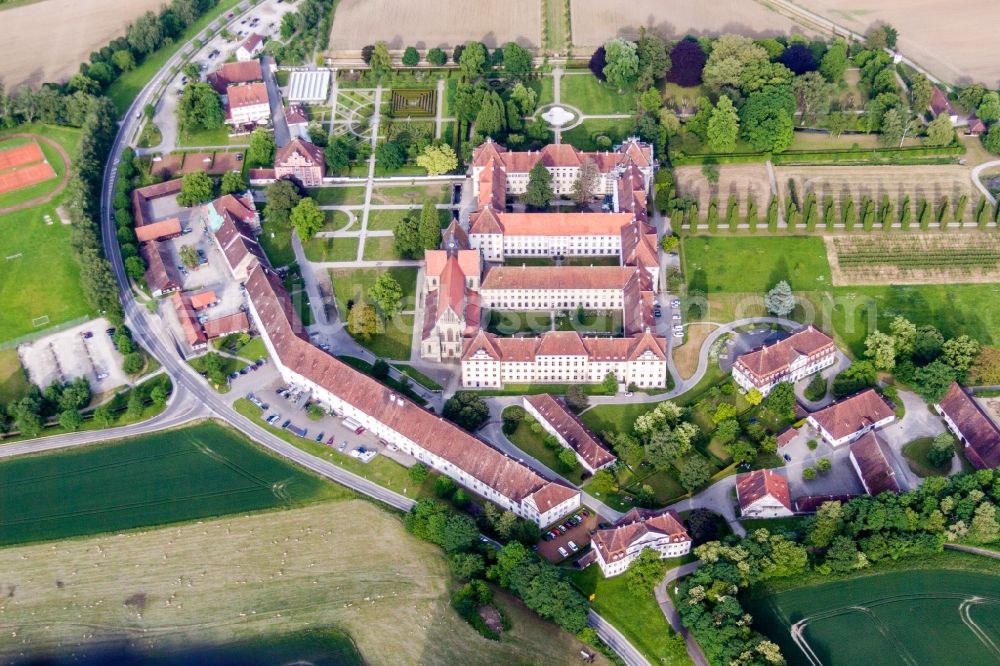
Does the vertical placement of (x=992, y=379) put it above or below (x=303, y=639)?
above

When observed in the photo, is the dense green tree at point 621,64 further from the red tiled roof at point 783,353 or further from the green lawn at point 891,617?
the green lawn at point 891,617

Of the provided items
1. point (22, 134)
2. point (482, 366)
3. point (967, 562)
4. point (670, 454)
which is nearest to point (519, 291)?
point (482, 366)

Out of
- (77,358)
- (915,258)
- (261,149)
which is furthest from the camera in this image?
(261,149)

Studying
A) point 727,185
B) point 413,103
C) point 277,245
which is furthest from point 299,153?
point 727,185

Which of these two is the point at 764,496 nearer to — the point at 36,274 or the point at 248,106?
the point at 36,274

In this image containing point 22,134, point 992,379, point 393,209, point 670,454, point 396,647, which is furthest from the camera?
point 22,134

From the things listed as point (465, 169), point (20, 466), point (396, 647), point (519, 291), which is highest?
point (465, 169)

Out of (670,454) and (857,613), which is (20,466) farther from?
(857,613)
